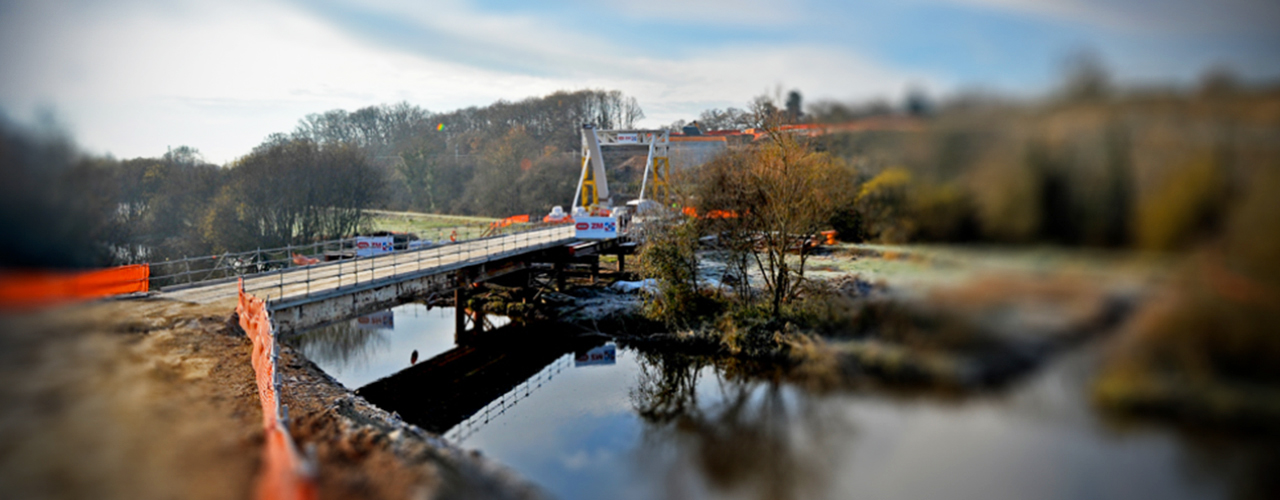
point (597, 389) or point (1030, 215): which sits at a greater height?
point (1030, 215)

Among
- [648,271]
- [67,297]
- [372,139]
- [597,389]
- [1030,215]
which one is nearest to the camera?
[1030,215]

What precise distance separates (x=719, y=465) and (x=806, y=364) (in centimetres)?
355

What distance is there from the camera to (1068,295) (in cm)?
353

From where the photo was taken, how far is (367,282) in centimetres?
1419

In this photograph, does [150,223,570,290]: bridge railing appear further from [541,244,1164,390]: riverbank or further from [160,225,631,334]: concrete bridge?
[541,244,1164,390]: riverbank

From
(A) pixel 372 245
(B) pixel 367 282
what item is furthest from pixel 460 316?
(B) pixel 367 282

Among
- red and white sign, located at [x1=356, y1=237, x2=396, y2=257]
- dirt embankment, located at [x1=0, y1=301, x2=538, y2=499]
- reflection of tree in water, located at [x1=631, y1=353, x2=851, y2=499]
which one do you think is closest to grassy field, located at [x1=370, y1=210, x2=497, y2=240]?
red and white sign, located at [x1=356, y1=237, x2=396, y2=257]

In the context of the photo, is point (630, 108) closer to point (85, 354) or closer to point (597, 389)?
point (597, 389)

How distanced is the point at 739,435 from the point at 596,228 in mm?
15564

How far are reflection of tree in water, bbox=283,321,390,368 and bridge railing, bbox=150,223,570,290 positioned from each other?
253cm

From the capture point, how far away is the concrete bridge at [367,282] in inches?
507

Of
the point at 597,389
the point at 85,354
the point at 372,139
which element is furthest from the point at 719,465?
the point at 372,139

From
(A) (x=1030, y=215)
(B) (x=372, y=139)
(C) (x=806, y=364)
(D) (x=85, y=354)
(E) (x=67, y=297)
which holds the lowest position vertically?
(C) (x=806, y=364)

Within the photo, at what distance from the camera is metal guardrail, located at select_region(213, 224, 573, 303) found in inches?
529
